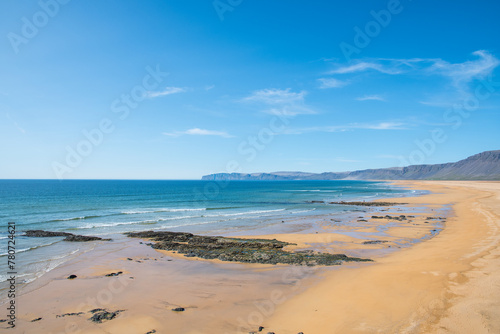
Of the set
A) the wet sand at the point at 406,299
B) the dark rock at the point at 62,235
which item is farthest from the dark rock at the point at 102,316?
the dark rock at the point at 62,235

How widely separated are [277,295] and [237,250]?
8.27 meters

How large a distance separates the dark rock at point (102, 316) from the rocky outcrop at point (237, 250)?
8220mm

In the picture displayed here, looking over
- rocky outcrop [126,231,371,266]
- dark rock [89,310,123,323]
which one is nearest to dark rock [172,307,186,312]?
dark rock [89,310,123,323]

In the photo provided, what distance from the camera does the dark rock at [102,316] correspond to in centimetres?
907

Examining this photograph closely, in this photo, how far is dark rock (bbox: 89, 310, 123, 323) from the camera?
9.07m

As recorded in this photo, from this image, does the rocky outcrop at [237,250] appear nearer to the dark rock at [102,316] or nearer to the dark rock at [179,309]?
the dark rock at [179,309]

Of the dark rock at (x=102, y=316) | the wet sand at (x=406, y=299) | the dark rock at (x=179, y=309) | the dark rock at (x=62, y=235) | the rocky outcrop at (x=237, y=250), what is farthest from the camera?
the dark rock at (x=62, y=235)

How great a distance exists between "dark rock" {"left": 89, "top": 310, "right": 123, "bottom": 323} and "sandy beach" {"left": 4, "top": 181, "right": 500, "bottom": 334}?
0.20 m

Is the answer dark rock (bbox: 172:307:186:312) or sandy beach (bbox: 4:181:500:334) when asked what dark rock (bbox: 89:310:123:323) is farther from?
dark rock (bbox: 172:307:186:312)

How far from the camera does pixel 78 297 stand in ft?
36.4

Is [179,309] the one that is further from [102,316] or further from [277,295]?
[277,295]

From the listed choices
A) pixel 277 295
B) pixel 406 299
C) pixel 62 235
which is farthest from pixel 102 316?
pixel 62 235

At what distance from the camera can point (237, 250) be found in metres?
19.0

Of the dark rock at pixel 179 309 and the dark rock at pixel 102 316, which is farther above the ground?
the dark rock at pixel 102 316
